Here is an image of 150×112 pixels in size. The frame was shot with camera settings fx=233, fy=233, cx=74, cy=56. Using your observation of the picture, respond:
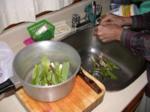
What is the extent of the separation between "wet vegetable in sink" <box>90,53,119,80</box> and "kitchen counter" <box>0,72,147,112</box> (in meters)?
0.20

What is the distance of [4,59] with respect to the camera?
1.05m

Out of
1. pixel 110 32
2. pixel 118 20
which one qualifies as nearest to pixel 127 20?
pixel 118 20

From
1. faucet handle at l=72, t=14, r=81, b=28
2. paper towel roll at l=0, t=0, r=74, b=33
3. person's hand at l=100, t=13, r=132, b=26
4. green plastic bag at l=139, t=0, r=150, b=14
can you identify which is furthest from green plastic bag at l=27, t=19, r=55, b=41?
green plastic bag at l=139, t=0, r=150, b=14

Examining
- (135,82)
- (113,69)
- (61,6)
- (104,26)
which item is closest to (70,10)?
(61,6)

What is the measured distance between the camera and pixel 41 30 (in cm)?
113

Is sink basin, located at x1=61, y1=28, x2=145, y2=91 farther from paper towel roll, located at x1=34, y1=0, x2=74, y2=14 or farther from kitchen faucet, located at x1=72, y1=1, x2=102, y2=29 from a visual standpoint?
paper towel roll, located at x1=34, y1=0, x2=74, y2=14

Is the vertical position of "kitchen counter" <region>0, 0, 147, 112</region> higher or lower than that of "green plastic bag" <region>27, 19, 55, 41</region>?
lower

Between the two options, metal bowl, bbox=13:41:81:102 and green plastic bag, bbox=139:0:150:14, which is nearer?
metal bowl, bbox=13:41:81:102

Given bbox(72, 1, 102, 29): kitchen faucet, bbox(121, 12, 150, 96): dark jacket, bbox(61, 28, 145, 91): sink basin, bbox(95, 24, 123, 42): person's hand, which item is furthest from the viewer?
bbox(72, 1, 102, 29): kitchen faucet

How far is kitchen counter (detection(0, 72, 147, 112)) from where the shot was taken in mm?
914

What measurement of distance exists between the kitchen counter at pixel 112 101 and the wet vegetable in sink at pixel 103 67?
7.8 inches

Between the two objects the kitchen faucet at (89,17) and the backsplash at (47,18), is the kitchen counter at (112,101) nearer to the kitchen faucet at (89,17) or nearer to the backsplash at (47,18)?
the backsplash at (47,18)

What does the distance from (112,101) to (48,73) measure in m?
0.28

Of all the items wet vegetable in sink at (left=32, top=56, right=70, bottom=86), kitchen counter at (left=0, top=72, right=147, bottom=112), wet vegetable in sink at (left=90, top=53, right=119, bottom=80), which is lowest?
wet vegetable in sink at (left=90, top=53, right=119, bottom=80)
